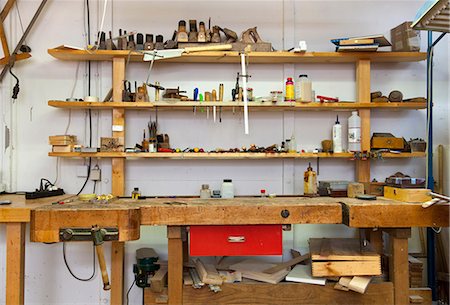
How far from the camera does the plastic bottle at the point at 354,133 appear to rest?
273 cm

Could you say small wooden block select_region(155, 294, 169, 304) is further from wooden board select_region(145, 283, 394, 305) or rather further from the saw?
the saw

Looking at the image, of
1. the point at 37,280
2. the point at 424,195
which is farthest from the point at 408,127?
the point at 37,280

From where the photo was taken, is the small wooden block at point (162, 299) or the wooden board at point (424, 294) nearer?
the small wooden block at point (162, 299)

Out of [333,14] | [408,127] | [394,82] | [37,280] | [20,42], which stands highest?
[333,14]

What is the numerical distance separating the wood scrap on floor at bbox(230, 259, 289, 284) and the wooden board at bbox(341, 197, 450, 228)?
0.57 m

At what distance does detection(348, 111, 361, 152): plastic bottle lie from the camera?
2.73 metres

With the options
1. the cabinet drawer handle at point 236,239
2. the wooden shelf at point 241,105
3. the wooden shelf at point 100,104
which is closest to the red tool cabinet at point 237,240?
the cabinet drawer handle at point 236,239

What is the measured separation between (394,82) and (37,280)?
3293mm

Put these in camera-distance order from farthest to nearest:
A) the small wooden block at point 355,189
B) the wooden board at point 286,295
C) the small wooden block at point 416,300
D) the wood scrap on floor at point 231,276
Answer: the small wooden block at point 355,189
the small wooden block at point 416,300
the wood scrap on floor at point 231,276
the wooden board at point 286,295

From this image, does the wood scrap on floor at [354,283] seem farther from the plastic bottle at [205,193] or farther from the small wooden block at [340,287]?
the plastic bottle at [205,193]

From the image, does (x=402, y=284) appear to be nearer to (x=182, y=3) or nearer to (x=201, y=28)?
(x=201, y=28)

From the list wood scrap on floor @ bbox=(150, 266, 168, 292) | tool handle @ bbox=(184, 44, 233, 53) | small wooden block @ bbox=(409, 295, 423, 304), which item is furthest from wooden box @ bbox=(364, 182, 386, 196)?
wood scrap on floor @ bbox=(150, 266, 168, 292)

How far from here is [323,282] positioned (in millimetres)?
2092

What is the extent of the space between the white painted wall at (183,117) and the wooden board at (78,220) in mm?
966
